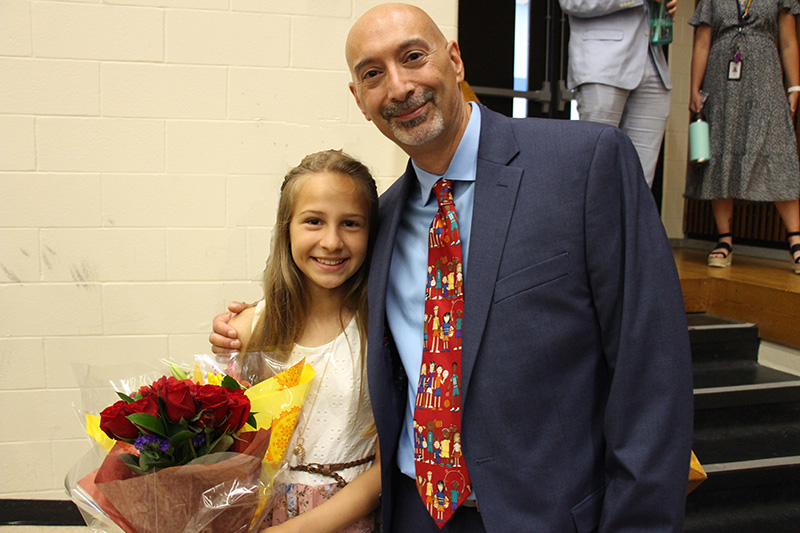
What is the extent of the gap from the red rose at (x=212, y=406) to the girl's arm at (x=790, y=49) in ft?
11.5

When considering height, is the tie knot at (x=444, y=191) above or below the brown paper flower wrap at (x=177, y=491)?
above

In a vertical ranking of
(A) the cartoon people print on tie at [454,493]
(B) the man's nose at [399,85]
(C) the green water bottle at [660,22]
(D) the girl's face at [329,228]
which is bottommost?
(A) the cartoon people print on tie at [454,493]

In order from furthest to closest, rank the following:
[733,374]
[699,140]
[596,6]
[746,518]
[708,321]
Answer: [699,140] < [708,321] < [733,374] < [596,6] < [746,518]

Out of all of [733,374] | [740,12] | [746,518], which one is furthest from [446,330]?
[740,12]

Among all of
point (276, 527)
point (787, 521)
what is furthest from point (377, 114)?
point (787, 521)

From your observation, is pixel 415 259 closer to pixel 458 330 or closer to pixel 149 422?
pixel 458 330

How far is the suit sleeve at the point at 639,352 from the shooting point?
3.31 ft

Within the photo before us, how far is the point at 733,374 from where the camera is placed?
2561mm

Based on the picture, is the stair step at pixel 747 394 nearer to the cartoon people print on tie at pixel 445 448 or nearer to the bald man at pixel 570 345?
the bald man at pixel 570 345

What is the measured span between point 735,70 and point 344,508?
129 inches

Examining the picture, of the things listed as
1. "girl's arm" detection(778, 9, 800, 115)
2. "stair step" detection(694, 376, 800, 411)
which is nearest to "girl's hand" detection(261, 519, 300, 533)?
"stair step" detection(694, 376, 800, 411)

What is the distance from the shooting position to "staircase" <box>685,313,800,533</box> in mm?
2084

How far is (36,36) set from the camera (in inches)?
86.8

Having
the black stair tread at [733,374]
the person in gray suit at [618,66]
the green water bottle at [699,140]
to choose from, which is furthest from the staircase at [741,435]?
the green water bottle at [699,140]
